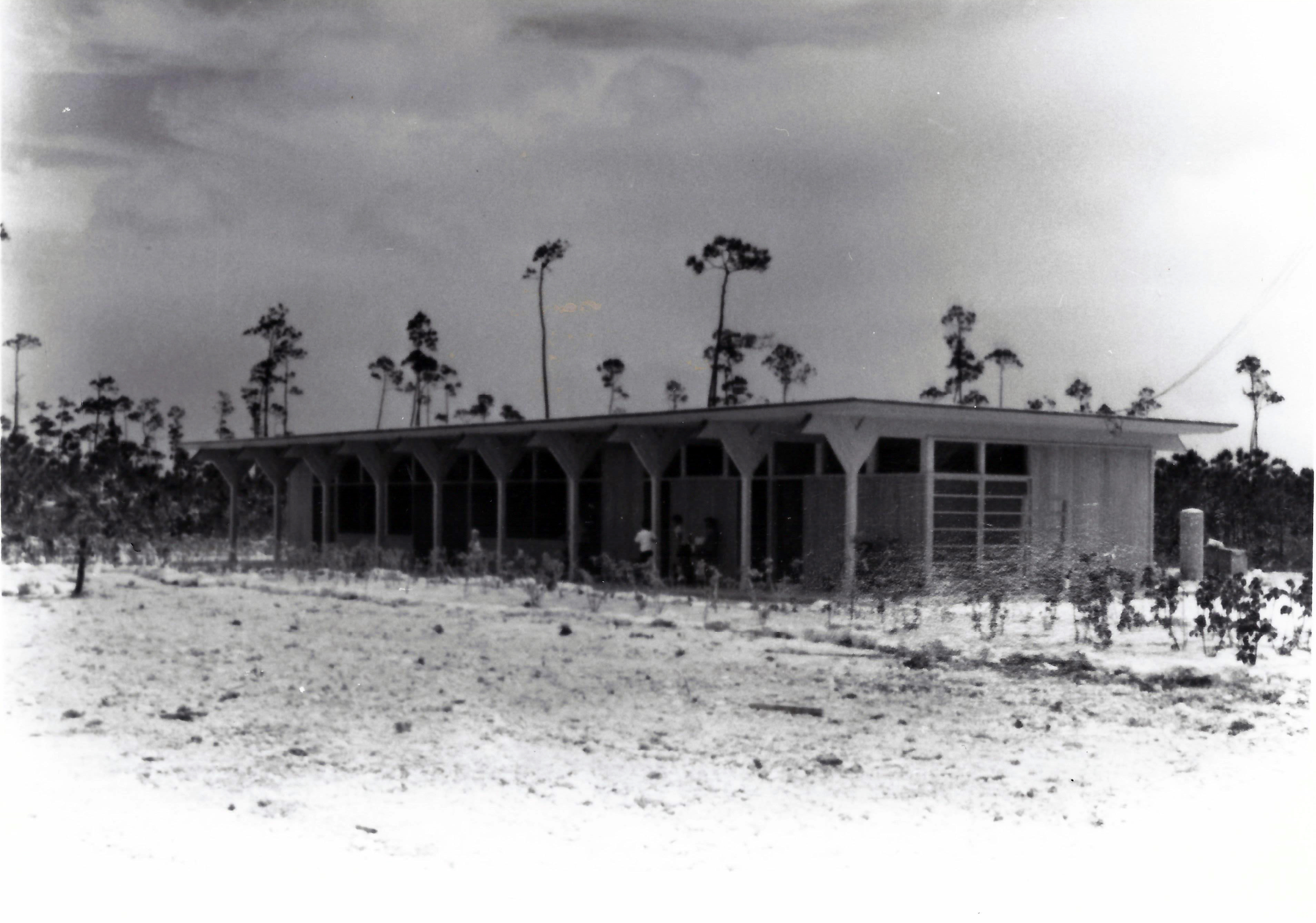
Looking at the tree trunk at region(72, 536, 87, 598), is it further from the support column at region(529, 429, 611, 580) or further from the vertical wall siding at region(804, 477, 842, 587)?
the vertical wall siding at region(804, 477, 842, 587)

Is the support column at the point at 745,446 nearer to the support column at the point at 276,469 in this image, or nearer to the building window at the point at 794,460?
the building window at the point at 794,460

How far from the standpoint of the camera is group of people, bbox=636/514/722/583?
1680cm

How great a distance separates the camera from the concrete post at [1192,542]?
38.0 feet

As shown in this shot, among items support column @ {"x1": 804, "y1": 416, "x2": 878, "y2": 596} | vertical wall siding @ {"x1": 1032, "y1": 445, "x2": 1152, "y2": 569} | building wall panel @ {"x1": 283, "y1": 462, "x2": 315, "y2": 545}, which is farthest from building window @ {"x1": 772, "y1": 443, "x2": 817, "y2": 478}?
building wall panel @ {"x1": 283, "y1": 462, "x2": 315, "y2": 545}

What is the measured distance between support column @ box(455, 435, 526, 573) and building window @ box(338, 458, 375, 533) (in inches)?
200

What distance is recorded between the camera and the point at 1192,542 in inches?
461

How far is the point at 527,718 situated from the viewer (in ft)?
30.3

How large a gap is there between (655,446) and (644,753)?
8695 mm

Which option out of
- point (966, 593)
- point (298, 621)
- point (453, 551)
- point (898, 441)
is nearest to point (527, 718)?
point (966, 593)

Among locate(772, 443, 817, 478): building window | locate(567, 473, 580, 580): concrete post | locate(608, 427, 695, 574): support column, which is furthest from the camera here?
locate(567, 473, 580, 580): concrete post

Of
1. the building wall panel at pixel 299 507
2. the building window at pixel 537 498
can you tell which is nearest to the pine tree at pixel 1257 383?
the building window at pixel 537 498

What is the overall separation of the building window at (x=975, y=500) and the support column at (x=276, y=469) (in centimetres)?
1162

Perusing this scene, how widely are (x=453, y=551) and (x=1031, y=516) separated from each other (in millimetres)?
11393

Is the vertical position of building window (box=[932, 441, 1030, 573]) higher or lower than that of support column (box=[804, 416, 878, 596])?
lower
